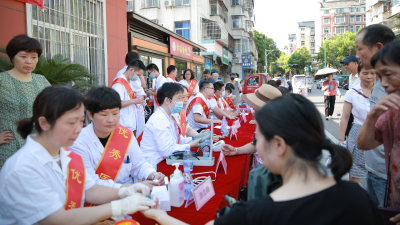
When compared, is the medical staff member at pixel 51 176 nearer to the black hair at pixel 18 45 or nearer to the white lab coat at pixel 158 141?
the white lab coat at pixel 158 141

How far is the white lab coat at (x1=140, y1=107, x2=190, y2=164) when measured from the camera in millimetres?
2873

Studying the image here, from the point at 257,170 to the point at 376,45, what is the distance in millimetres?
1527

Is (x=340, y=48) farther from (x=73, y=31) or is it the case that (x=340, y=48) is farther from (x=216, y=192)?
(x=216, y=192)

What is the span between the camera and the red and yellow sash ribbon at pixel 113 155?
7.02ft

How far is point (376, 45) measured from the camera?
218 centimetres

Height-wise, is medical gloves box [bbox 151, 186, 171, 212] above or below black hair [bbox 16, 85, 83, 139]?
below

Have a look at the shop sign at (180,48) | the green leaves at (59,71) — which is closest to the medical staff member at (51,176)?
the green leaves at (59,71)

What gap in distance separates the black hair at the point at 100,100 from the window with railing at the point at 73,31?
291cm

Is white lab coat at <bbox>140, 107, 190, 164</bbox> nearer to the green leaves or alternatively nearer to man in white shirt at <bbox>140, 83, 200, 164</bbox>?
man in white shirt at <bbox>140, 83, 200, 164</bbox>

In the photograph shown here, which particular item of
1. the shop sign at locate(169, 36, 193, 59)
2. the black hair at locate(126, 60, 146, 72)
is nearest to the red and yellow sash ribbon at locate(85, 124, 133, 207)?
the black hair at locate(126, 60, 146, 72)

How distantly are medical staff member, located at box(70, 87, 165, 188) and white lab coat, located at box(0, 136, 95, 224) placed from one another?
651 mm

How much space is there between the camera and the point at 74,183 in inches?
64.3

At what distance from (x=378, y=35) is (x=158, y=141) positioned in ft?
7.50

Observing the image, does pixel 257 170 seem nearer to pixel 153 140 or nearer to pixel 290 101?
pixel 290 101
